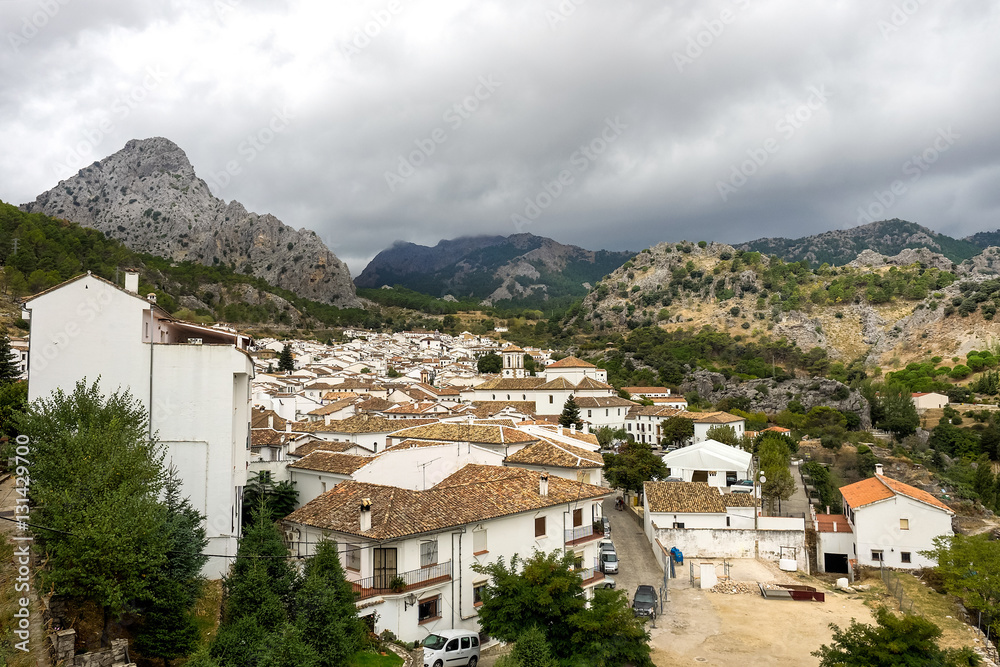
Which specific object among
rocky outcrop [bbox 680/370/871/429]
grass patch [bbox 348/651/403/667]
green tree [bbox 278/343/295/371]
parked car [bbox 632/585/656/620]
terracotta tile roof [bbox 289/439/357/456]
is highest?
green tree [bbox 278/343/295/371]

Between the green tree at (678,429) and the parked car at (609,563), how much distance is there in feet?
109

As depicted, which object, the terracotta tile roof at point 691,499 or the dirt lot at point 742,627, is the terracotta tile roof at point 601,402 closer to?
the terracotta tile roof at point 691,499

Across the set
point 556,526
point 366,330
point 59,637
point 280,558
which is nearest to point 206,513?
point 280,558

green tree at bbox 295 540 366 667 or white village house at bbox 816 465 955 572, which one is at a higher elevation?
green tree at bbox 295 540 366 667

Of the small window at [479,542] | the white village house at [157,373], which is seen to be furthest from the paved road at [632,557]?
the white village house at [157,373]

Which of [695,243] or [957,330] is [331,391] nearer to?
[957,330]

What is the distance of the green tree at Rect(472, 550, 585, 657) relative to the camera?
1445cm

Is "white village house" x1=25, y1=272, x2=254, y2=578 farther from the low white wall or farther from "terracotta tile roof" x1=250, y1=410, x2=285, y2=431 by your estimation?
the low white wall

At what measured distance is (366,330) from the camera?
141m

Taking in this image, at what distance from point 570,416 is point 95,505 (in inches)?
1894

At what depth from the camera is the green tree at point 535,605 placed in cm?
1445

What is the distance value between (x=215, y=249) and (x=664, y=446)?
5249 inches

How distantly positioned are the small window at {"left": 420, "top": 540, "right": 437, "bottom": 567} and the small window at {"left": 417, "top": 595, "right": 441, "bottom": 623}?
3.06 ft

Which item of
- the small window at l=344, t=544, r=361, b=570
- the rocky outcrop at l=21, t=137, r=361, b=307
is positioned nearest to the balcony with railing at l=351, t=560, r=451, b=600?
the small window at l=344, t=544, r=361, b=570
